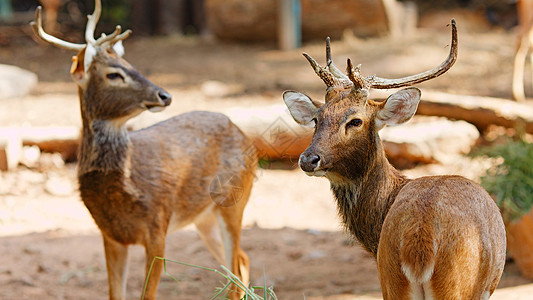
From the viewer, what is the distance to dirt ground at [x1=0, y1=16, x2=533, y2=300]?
657 centimetres

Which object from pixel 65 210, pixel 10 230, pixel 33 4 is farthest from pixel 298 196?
pixel 33 4

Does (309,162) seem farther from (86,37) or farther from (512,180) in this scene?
(512,180)

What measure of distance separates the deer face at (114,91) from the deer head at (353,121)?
160 centimetres

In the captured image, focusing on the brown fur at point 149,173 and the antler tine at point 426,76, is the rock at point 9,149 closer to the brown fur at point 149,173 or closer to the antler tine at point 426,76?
the brown fur at point 149,173

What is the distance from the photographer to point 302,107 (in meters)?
4.22

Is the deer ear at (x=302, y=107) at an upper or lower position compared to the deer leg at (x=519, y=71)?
upper

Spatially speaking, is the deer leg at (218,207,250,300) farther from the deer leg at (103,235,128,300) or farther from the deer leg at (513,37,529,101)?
the deer leg at (513,37,529,101)

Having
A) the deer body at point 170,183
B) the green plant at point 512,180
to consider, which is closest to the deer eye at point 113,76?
the deer body at point 170,183

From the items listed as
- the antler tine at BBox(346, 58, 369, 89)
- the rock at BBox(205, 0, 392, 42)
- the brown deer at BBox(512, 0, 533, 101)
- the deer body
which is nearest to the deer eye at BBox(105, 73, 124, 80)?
the deer body

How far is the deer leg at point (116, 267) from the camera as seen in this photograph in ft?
17.7

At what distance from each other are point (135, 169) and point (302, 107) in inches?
64.1

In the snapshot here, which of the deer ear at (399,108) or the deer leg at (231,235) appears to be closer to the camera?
the deer ear at (399,108)

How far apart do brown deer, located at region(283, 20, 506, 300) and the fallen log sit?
15.9 feet

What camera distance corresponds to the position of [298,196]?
8758 millimetres
